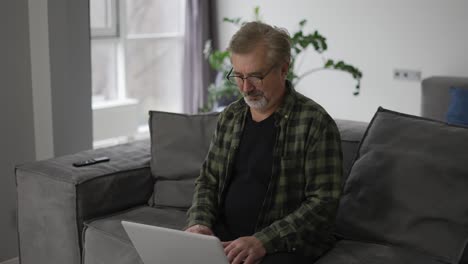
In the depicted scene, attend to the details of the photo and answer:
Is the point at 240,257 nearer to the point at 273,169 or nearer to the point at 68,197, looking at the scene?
the point at 273,169

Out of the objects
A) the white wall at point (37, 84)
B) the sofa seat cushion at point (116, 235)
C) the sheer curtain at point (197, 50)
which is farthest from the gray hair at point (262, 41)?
the sheer curtain at point (197, 50)

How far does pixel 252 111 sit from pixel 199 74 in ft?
10.3

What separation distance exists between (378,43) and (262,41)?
253cm

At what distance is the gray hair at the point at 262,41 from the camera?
193 centimetres

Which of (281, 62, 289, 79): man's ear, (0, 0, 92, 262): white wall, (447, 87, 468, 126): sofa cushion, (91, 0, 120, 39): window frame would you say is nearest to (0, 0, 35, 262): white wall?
(0, 0, 92, 262): white wall

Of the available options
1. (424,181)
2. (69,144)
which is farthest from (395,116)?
(69,144)

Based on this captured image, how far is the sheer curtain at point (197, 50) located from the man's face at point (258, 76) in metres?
3.21

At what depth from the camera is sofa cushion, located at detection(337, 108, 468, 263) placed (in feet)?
6.48

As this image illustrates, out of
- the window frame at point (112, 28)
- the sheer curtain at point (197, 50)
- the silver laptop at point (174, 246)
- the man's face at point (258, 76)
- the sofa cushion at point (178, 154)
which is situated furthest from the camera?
the sheer curtain at point (197, 50)

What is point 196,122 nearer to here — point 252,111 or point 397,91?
point 252,111

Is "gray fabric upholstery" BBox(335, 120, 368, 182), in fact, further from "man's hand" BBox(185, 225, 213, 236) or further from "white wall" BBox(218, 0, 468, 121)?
"white wall" BBox(218, 0, 468, 121)

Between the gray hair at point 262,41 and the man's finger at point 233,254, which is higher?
→ the gray hair at point 262,41

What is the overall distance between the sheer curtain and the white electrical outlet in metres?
1.64

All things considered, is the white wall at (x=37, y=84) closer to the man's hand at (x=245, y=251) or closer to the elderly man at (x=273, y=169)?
the elderly man at (x=273, y=169)
